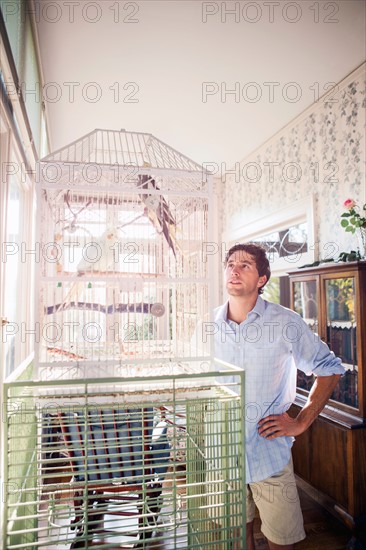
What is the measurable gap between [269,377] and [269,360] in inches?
2.7

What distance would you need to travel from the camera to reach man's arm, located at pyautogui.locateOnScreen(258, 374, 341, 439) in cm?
157

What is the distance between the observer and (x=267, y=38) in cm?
249

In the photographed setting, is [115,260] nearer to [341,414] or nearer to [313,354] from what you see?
[313,354]

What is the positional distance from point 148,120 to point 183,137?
48 centimetres

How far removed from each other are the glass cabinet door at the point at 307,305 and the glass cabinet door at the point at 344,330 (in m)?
0.18

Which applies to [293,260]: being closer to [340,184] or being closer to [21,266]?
[340,184]

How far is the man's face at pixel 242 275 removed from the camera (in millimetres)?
1790

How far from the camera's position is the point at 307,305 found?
2.89 metres

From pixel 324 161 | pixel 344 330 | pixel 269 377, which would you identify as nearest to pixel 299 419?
pixel 269 377

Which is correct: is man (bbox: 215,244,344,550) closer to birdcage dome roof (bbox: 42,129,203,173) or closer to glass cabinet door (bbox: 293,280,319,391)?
birdcage dome roof (bbox: 42,129,203,173)

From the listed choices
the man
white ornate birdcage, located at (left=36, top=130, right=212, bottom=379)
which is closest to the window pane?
white ornate birdcage, located at (left=36, top=130, right=212, bottom=379)

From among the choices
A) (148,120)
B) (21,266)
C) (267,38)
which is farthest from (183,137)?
(21,266)

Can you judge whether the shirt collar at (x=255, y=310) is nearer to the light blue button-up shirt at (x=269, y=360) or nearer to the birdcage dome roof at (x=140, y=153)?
the light blue button-up shirt at (x=269, y=360)

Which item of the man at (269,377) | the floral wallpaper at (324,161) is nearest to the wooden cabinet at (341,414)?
the floral wallpaper at (324,161)
